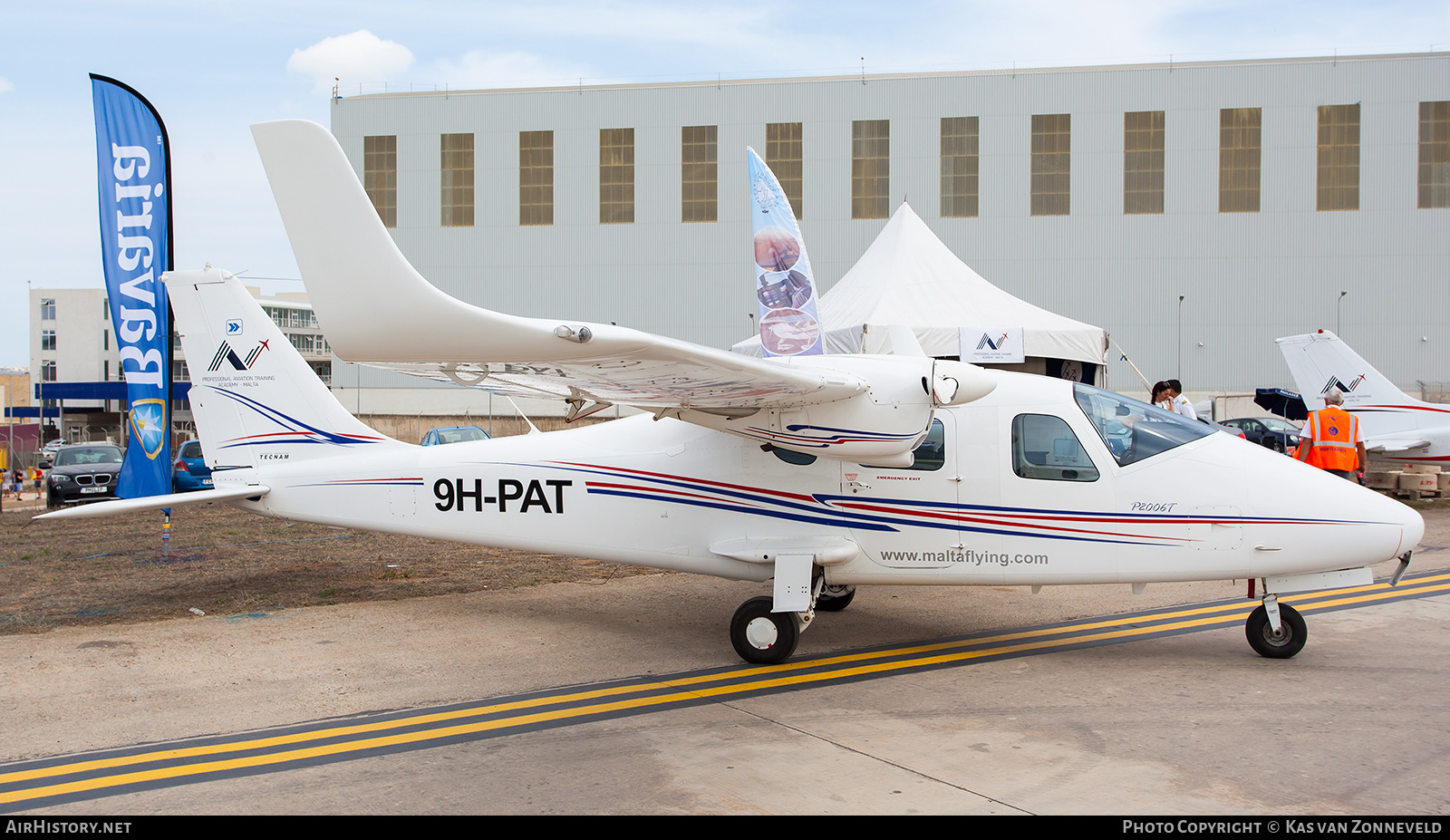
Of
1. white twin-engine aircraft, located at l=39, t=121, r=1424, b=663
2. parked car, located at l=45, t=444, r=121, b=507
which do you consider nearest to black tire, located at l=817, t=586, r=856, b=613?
white twin-engine aircraft, located at l=39, t=121, r=1424, b=663

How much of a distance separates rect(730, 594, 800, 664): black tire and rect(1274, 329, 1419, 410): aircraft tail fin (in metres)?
16.2

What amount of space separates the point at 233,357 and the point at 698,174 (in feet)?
96.6

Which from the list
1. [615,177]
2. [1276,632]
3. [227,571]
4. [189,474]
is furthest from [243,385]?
[615,177]

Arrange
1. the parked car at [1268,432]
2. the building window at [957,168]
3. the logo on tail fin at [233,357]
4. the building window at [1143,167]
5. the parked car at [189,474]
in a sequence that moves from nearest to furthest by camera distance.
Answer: the logo on tail fin at [233,357] < the parked car at [189,474] < the parked car at [1268,432] < the building window at [1143,167] < the building window at [957,168]

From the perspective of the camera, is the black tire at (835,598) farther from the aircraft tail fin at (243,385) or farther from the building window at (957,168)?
the building window at (957,168)

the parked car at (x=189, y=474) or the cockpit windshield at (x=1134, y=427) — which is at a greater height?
the cockpit windshield at (x=1134, y=427)

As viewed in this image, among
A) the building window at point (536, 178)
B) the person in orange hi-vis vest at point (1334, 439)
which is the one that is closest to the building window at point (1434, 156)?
the person in orange hi-vis vest at point (1334, 439)

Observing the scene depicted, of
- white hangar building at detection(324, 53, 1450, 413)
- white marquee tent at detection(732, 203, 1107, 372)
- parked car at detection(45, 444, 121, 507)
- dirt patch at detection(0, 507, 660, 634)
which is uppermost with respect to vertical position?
white hangar building at detection(324, 53, 1450, 413)

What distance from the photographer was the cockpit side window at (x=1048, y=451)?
7023 millimetres

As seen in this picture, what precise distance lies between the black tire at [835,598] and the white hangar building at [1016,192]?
27.5 meters

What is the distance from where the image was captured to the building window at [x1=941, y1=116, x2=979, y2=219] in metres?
35.5

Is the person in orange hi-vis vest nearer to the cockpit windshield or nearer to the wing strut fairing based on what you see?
the cockpit windshield

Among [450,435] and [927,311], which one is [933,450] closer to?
[927,311]
